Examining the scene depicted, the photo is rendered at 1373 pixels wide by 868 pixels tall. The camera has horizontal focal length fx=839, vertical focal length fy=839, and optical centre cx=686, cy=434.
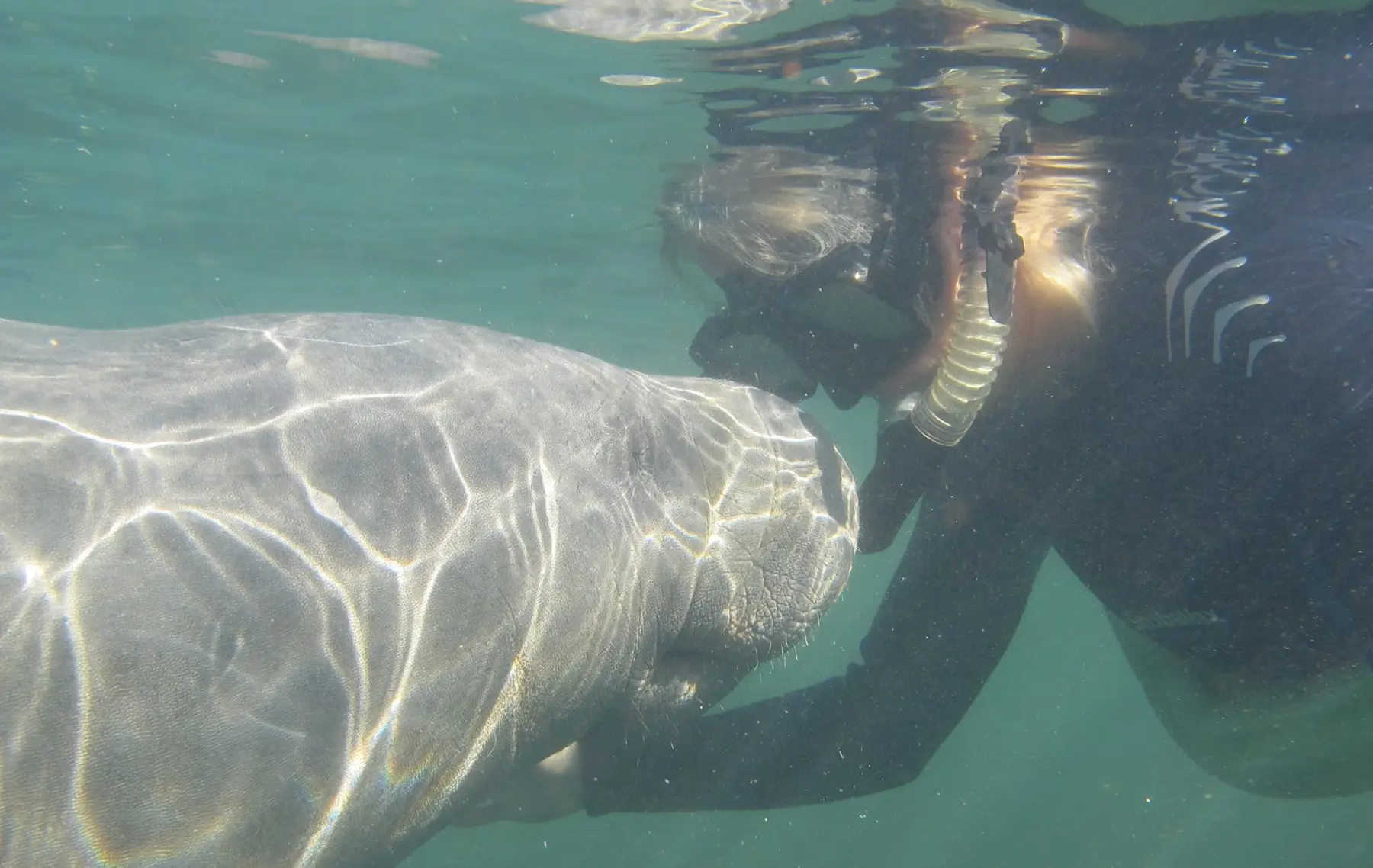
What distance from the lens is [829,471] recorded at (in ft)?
10.4

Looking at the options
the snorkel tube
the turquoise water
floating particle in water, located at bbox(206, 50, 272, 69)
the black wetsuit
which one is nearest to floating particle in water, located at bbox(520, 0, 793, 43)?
the turquoise water

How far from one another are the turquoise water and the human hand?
90 centimetres

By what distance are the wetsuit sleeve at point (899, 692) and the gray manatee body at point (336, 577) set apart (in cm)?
63

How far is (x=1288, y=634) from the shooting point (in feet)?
10.2

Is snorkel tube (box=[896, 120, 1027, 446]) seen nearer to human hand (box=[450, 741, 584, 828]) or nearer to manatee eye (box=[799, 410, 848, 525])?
manatee eye (box=[799, 410, 848, 525])

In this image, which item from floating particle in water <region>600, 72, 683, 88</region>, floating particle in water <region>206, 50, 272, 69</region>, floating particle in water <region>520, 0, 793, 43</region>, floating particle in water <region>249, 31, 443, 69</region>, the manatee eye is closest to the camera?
the manatee eye

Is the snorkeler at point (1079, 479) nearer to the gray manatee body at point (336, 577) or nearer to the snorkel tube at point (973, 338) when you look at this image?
the snorkel tube at point (973, 338)

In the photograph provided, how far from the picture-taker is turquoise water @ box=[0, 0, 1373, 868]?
8820 millimetres

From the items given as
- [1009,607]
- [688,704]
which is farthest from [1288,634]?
[688,704]

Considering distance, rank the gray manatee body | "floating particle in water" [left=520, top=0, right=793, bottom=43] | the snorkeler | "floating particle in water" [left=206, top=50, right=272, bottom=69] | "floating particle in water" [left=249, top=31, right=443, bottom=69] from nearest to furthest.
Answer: the gray manatee body → the snorkeler → "floating particle in water" [left=520, top=0, right=793, bottom=43] → "floating particle in water" [left=249, top=31, right=443, bottom=69] → "floating particle in water" [left=206, top=50, right=272, bottom=69]

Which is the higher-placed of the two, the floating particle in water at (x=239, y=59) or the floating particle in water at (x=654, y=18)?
the floating particle in water at (x=654, y=18)

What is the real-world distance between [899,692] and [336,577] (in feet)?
8.36

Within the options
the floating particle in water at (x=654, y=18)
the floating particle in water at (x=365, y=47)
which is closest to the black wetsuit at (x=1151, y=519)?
the floating particle in water at (x=654, y=18)

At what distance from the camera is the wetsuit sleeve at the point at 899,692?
3.32 metres
